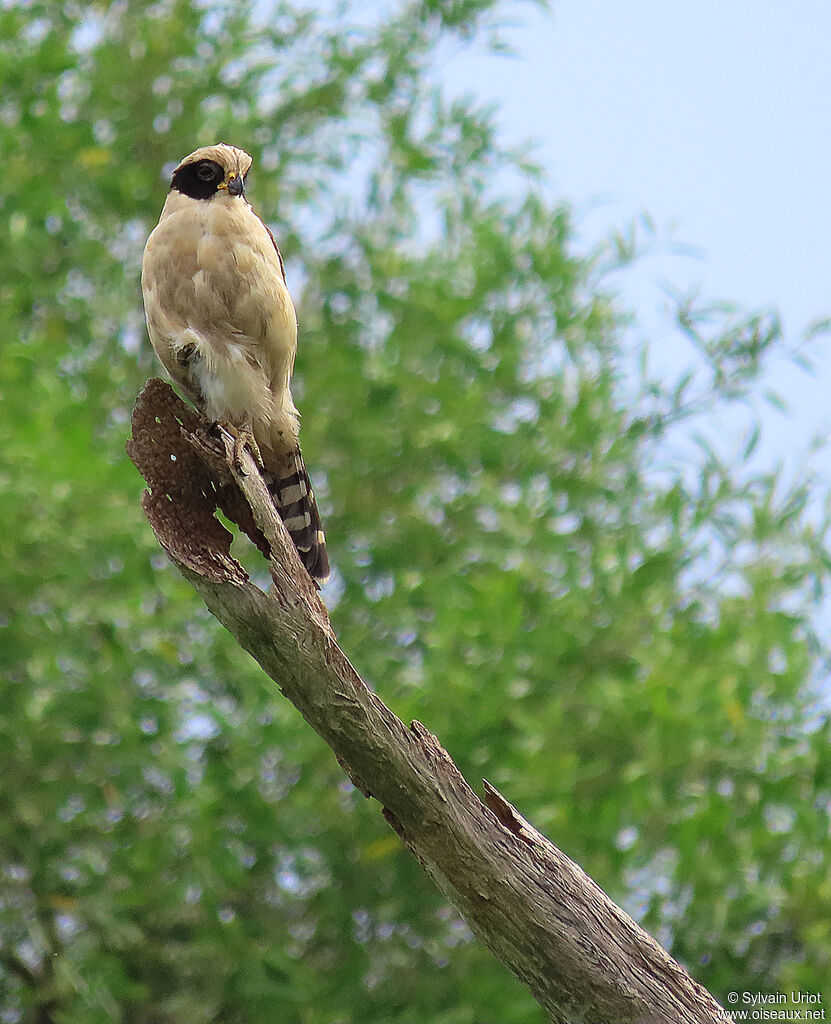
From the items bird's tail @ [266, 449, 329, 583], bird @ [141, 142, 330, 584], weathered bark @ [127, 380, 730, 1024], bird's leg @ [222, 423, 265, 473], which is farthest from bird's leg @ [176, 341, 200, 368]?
weathered bark @ [127, 380, 730, 1024]

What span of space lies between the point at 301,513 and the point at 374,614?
110 inches

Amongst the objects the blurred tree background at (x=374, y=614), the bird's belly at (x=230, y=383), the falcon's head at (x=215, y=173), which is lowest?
the blurred tree background at (x=374, y=614)

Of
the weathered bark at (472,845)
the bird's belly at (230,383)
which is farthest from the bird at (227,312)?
the weathered bark at (472,845)

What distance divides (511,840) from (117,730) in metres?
3.38

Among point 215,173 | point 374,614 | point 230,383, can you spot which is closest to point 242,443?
point 230,383

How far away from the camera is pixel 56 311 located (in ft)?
25.4

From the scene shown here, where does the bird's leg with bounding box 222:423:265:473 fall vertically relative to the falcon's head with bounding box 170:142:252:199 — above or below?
below

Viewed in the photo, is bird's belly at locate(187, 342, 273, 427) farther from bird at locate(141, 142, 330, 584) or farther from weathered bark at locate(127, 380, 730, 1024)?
weathered bark at locate(127, 380, 730, 1024)

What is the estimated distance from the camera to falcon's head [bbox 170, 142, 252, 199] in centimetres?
419

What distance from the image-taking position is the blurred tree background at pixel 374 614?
5641mm

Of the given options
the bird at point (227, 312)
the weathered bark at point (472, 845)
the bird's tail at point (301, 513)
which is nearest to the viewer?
the weathered bark at point (472, 845)

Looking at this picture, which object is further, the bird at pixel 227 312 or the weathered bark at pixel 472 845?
the bird at pixel 227 312

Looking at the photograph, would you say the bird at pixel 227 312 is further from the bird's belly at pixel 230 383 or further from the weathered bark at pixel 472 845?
the weathered bark at pixel 472 845

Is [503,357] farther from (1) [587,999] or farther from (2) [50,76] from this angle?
(1) [587,999]
